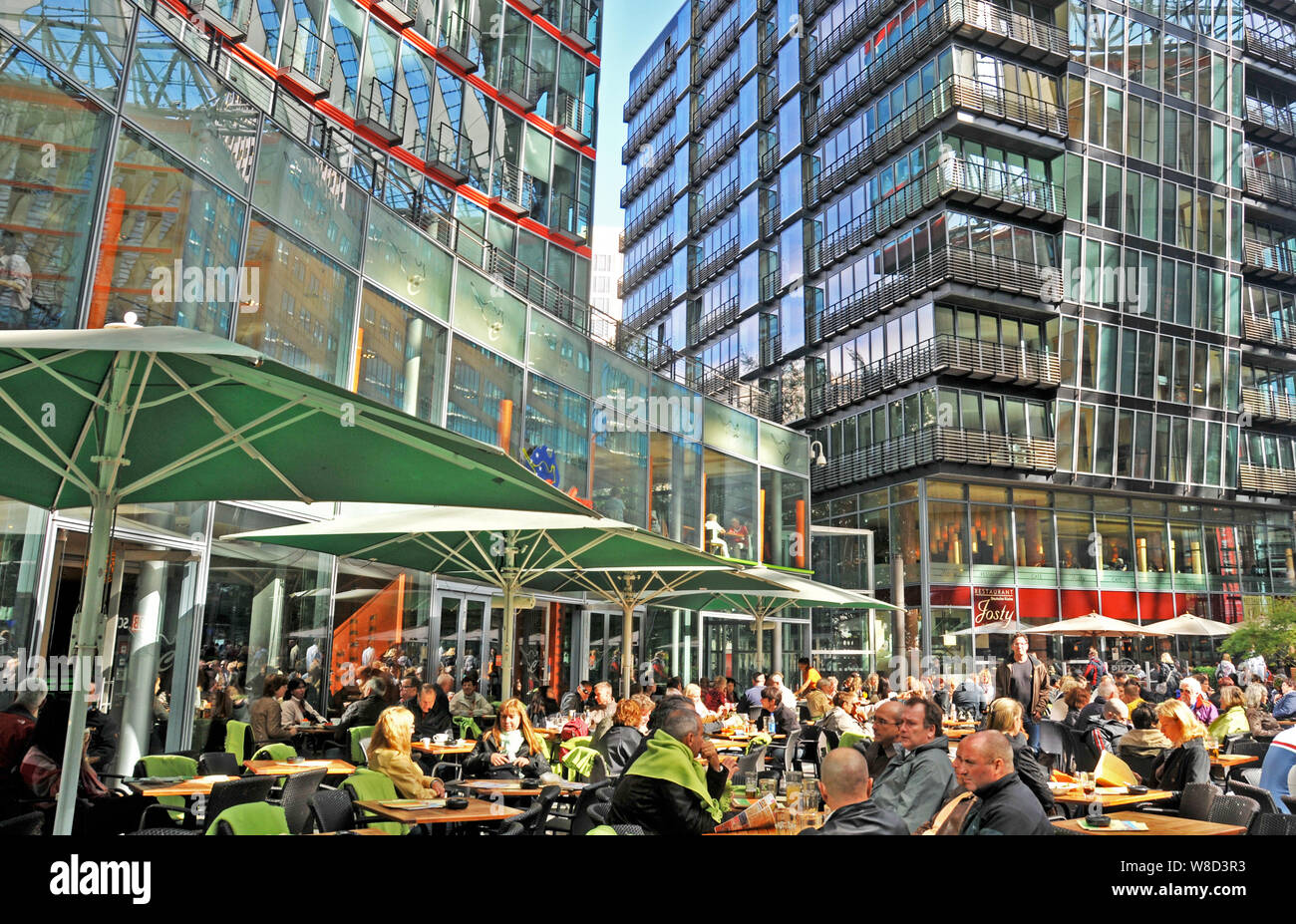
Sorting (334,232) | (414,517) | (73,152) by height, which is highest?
(334,232)

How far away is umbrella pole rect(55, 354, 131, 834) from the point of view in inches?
185

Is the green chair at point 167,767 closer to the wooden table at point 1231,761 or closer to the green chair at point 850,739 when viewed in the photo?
the green chair at point 850,739

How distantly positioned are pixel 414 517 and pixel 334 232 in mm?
5436

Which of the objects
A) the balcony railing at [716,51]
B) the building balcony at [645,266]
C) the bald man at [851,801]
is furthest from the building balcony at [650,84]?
the bald man at [851,801]

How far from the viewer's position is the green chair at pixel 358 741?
9.90 metres

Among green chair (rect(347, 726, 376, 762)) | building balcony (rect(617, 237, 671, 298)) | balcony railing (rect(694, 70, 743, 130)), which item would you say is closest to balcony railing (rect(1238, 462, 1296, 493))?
balcony railing (rect(694, 70, 743, 130))

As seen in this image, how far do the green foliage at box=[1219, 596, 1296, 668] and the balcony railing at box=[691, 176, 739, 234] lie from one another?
24784 millimetres

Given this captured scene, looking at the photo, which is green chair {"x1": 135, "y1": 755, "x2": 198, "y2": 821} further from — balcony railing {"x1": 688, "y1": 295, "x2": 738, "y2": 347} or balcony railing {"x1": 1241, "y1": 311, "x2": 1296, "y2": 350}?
balcony railing {"x1": 1241, "y1": 311, "x2": 1296, "y2": 350}

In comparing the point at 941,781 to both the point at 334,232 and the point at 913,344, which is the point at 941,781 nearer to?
the point at 334,232

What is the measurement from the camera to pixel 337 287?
1332cm
